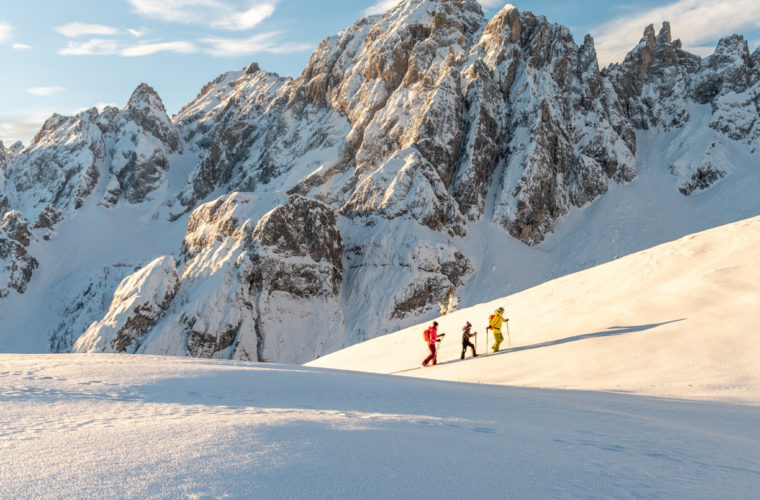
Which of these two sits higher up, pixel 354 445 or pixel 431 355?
pixel 354 445

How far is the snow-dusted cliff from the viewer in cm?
4844

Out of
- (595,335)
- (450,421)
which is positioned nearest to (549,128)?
(595,335)

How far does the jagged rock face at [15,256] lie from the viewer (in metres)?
76.3

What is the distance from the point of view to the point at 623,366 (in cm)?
1223

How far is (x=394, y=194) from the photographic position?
5553 centimetres

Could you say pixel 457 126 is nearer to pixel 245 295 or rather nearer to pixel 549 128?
pixel 549 128

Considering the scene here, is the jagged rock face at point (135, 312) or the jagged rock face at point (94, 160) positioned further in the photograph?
the jagged rock face at point (94, 160)

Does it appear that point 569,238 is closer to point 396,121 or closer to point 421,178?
point 421,178

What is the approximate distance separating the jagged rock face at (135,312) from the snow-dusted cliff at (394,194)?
0.64 feet

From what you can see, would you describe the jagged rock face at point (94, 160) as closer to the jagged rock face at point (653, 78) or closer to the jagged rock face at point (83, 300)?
the jagged rock face at point (83, 300)

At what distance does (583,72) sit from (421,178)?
3634cm

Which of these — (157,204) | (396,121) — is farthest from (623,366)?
(157,204)

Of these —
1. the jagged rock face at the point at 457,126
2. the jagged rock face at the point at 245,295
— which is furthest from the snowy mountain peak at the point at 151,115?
the jagged rock face at the point at 245,295

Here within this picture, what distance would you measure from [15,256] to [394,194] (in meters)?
65.8
